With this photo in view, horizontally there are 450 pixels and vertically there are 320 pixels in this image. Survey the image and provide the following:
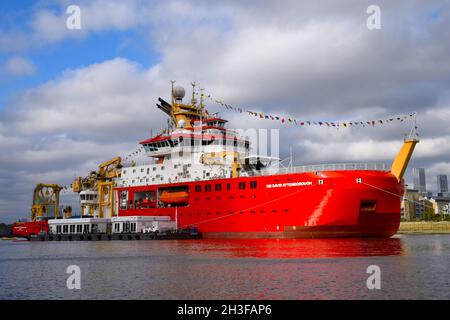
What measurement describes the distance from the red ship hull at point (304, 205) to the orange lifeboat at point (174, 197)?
2320 mm

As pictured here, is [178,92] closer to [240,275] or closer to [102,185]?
[102,185]

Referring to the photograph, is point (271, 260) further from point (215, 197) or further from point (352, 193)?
point (215, 197)

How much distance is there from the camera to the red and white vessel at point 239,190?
127 ft

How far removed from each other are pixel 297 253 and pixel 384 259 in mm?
5287

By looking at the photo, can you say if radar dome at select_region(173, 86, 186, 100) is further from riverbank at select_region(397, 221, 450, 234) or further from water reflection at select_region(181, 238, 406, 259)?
riverbank at select_region(397, 221, 450, 234)

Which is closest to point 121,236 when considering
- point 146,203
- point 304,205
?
point 146,203

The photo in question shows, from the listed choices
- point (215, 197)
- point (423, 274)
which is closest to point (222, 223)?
point (215, 197)

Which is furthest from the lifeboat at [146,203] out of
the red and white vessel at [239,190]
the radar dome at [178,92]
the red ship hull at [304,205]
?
the radar dome at [178,92]

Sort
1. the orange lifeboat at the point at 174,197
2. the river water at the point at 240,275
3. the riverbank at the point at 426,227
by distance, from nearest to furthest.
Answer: the river water at the point at 240,275
the orange lifeboat at the point at 174,197
the riverbank at the point at 426,227

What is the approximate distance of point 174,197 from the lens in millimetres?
48406

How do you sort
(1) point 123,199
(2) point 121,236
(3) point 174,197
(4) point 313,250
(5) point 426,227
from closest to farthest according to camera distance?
(4) point 313,250 < (3) point 174,197 < (2) point 121,236 < (1) point 123,199 < (5) point 426,227

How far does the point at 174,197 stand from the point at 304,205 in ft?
47.3

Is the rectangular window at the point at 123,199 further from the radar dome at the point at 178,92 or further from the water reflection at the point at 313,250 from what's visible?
the water reflection at the point at 313,250

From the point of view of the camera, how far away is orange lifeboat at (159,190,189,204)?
157ft
